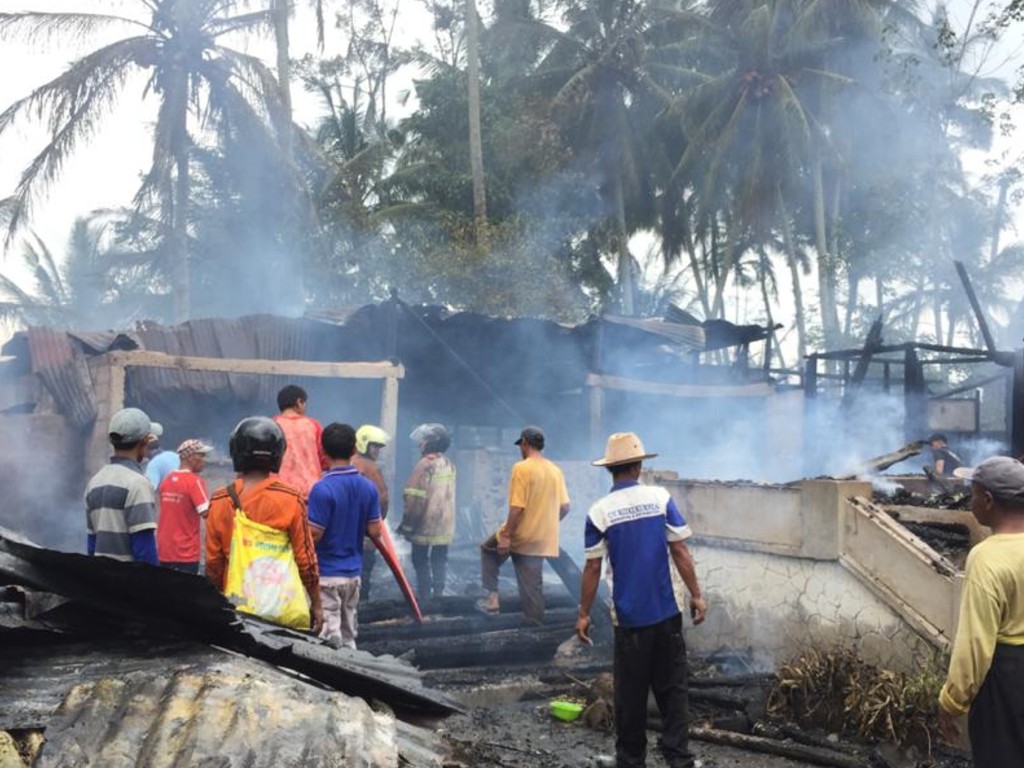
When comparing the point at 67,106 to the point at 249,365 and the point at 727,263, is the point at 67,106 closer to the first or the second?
the point at 249,365

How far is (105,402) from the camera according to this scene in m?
10.3

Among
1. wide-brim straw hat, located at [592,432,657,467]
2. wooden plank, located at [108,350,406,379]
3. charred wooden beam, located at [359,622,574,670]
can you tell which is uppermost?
wooden plank, located at [108,350,406,379]

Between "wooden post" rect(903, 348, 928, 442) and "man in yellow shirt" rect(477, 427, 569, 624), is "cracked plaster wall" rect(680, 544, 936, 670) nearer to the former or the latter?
"man in yellow shirt" rect(477, 427, 569, 624)

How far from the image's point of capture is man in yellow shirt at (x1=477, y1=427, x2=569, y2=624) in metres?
8.16

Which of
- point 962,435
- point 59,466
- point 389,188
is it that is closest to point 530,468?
point 59,466

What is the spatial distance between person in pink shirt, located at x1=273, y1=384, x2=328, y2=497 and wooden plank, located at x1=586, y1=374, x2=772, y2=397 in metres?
6.55

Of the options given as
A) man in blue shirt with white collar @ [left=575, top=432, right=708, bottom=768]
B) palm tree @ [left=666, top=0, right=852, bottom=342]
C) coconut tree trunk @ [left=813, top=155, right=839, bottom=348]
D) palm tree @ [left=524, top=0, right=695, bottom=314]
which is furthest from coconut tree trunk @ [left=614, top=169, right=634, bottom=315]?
man in blue shirt with white collar @ [left=575, top=432, right=708, bottom=768]

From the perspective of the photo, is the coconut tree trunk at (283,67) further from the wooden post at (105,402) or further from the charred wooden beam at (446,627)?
the charred wooden beam at (446,627)

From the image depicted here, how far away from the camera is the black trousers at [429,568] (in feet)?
30.1

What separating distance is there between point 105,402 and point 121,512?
20.0 feet

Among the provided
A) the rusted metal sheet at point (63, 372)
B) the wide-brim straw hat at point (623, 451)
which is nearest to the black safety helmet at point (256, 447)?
the wide-brim straw hat at point (623, 451)

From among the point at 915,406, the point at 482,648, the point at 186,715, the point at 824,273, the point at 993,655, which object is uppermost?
the point at 824,273

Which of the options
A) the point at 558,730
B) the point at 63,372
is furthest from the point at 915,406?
the point at 63,372

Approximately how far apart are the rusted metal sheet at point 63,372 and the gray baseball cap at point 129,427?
6.47 meters
